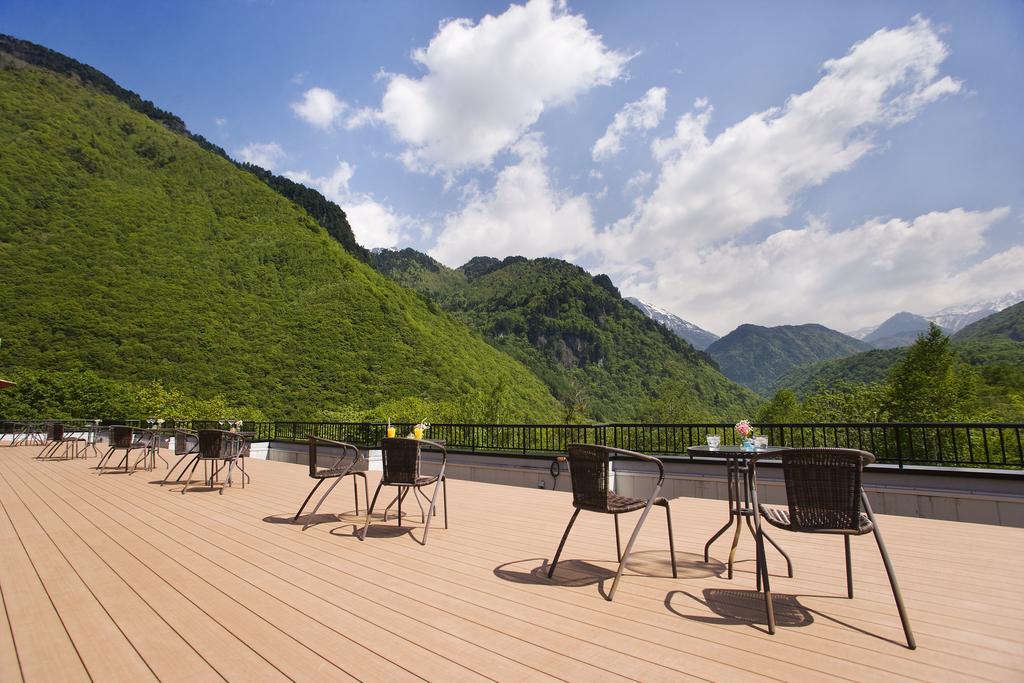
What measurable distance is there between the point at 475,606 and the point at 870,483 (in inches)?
210

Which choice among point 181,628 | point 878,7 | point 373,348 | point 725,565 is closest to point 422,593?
point 181,628

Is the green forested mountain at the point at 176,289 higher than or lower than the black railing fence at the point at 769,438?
higher

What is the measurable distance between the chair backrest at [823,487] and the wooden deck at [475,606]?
1.55 ft

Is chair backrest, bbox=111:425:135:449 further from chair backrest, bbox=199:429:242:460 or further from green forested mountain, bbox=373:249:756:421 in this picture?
green forested mountain, bbox=373:249:756:421

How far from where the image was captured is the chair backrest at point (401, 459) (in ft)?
12.7

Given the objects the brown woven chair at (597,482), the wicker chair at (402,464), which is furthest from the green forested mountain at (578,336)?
the brown woven chair at (597,482)

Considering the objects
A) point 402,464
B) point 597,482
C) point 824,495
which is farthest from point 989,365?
point 402,464

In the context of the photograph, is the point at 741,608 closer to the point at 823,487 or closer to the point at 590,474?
the point at 823,487

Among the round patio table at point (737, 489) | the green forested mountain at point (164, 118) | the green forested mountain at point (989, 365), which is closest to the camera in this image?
the round patio table at point (737, 489)

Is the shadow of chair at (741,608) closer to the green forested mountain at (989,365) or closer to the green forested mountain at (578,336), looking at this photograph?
the green forested mountain at (989,365)

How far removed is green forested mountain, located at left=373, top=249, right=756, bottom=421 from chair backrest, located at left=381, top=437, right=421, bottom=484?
72713mm

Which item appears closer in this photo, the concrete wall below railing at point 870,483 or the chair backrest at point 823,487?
the chair backrest at point 823,487

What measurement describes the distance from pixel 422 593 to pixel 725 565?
199 cm

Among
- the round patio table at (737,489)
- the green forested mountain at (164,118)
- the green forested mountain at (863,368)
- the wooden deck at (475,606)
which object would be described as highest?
the green forested mountain at (164,118)
